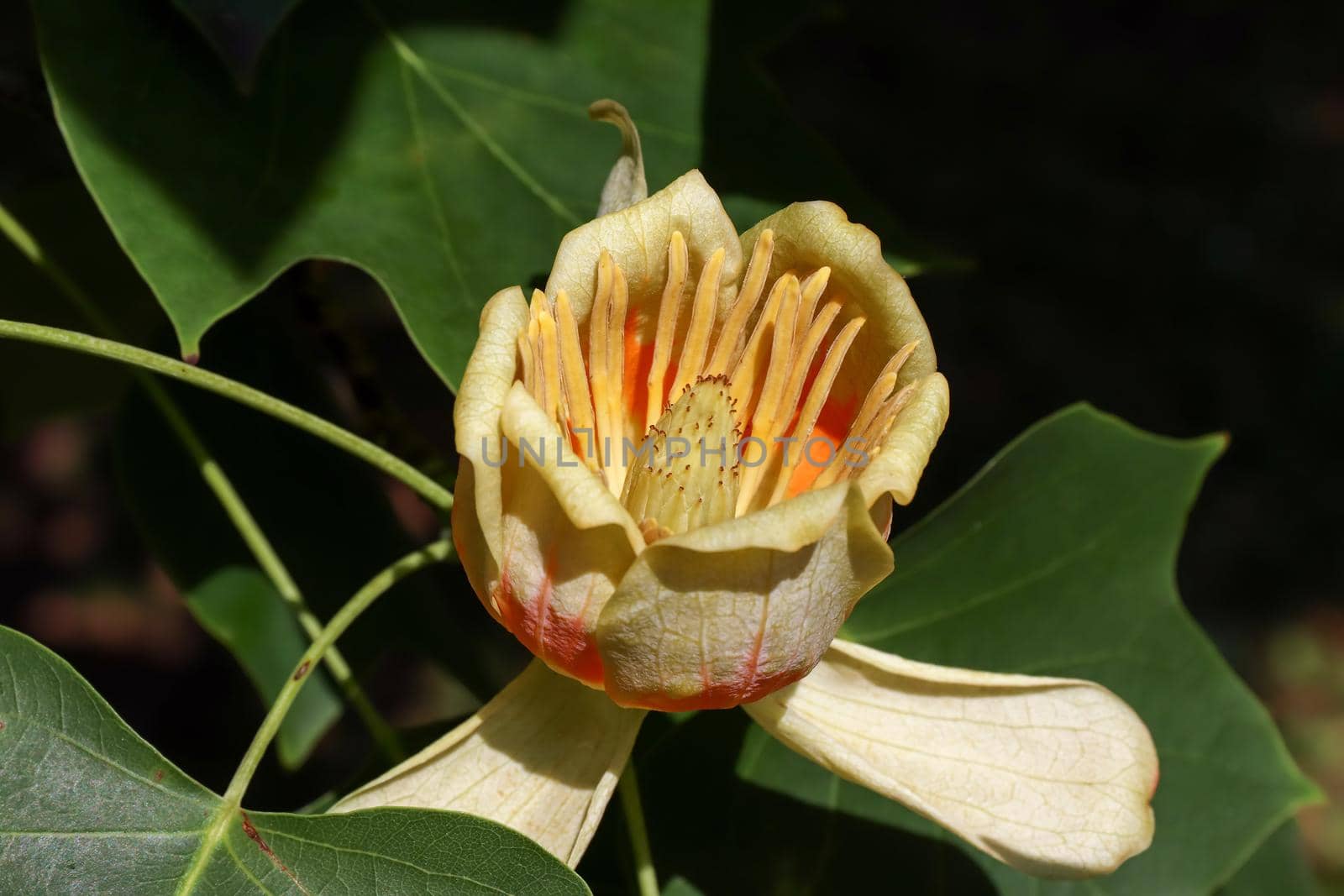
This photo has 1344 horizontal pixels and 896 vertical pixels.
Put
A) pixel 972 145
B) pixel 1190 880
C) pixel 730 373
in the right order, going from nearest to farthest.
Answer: pixel 730 373 < pixel 1190 880 < pixel 972 145

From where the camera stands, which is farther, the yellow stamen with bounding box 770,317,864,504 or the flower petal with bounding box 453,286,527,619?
the yellow stamen with bounding box 770,317,864,504

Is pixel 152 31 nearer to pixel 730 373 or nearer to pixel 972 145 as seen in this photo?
pixel 730 373

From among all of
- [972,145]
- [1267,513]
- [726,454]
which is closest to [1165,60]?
[972,145]

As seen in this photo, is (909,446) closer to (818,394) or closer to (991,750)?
(818,394)

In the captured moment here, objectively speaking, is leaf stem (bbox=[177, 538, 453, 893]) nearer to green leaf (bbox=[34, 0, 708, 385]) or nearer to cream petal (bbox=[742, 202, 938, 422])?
green leaf (bbox=[34, 0, 708, 385])

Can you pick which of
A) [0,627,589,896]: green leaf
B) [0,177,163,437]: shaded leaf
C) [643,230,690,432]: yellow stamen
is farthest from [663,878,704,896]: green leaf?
[0,177,163,437]: shaded leaf

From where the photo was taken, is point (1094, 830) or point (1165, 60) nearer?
point (1094, 830)

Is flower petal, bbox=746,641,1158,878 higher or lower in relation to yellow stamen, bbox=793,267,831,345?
lower
